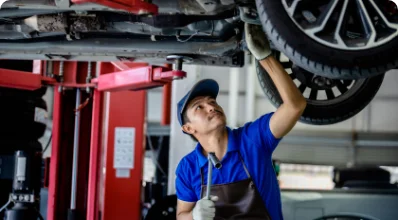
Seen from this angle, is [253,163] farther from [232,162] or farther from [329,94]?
[329,94]

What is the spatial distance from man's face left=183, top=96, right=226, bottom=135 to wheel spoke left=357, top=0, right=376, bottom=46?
2.74 feet

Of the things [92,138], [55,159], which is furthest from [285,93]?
[55,159]

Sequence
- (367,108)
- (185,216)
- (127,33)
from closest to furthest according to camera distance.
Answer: (185,216)
(127,33)
(367,108)

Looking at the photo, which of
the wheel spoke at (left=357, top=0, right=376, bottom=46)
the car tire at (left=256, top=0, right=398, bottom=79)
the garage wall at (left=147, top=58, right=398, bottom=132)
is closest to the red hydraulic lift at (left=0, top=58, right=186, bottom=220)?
the car tire at (left=256, top=0, right=398, bottom=79)

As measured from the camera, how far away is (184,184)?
2686 mm

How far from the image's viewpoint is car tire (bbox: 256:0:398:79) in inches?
75.2

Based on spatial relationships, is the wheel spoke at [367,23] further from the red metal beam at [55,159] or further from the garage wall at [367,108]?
the garage wall at [367,108]

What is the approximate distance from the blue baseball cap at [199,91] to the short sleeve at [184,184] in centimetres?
22

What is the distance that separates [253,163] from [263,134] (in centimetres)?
14

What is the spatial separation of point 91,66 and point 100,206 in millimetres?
1119

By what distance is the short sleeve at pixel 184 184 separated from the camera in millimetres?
2682

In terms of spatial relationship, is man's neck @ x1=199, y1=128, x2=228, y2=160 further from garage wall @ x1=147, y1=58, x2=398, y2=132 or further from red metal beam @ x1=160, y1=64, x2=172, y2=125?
garage wall @ x1=147, y1=58, x2=398, y2=132

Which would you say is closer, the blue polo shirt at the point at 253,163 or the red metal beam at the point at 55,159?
the blue polo shirt at the point at 253,163

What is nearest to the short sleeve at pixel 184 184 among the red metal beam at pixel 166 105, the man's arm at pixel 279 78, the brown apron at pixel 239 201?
the brown apron at pixel 239 201
